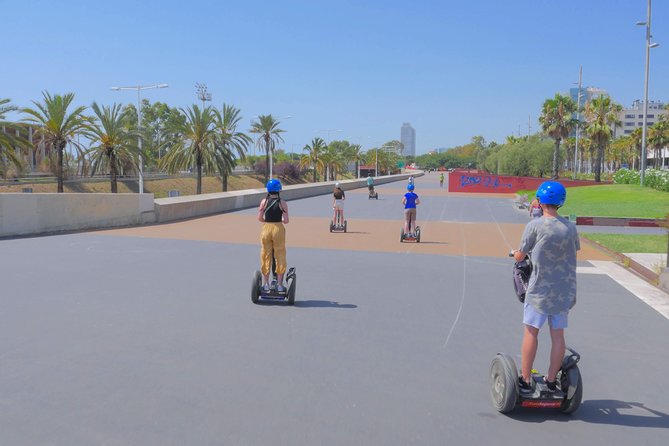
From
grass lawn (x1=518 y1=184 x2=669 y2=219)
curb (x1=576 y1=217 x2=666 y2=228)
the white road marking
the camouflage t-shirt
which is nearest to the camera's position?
the camouflage t-shirt

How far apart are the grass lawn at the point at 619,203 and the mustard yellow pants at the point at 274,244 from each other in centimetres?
1997

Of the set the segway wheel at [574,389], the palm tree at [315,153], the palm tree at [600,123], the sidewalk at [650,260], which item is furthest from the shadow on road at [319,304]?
the palm tree at [315,153]

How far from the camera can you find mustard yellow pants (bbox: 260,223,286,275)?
27.1ft

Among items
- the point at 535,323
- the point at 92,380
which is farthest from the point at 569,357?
the point at 92,380

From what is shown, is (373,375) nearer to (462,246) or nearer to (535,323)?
(535,323)

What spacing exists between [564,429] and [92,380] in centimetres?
370

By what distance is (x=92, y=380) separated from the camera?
5258 millimetres

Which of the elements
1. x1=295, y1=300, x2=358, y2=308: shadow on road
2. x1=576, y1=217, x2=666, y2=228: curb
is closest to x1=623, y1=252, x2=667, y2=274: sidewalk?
x1=295, y1=300, x2=358, y2=308: shadow on road

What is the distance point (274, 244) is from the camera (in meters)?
8.30

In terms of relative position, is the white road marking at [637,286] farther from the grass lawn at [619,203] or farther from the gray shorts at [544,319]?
the grass lawn at [619,203]

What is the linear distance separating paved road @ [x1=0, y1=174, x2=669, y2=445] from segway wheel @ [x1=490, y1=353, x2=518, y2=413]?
10 cm

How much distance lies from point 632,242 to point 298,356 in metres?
13.6

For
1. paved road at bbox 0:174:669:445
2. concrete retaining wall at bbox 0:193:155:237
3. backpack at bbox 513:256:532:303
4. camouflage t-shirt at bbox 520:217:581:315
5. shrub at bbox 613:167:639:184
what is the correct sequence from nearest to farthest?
paved road at bbox 0:174:669:445 → camouflage t-shirt at bbox 520:217:581:315 → backpack at bbox 513:256:532:303 → concrete retaining wall at bbox 0:193:155:237 → shrub at bbox 613:167:639:184

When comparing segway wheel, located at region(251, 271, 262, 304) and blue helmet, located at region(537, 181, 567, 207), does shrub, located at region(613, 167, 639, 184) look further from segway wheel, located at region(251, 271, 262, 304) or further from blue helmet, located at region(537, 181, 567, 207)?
blue helmet, located at region(537, 181, 567, 207)
